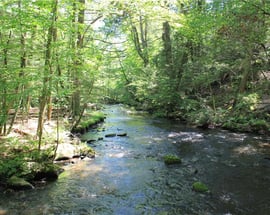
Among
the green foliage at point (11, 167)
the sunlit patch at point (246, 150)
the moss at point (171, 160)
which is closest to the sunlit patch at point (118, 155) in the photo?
the moss at point (171, 160)

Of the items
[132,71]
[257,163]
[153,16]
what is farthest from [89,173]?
[132,71]

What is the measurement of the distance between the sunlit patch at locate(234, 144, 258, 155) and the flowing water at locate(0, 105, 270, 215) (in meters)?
0.03

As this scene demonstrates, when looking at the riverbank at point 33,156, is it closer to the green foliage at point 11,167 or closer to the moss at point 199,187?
the green foliage at point 11,167

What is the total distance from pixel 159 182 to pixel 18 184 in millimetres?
4233

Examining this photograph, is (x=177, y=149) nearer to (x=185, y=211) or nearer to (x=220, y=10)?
(x=185, y=211)

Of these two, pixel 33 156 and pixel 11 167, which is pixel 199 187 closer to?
pixel 33 156

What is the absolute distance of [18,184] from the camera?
8172mm

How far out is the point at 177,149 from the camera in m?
13.2

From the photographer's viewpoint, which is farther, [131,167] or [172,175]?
[131,167]

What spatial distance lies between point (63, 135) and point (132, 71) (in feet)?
85.6

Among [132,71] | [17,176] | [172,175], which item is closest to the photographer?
[17,176]

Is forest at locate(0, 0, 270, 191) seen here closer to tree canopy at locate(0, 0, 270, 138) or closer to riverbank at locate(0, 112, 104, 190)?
tree canopy at locate(0, 0, 270, 138)

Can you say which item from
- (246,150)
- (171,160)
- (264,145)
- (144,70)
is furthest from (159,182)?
(144,70)

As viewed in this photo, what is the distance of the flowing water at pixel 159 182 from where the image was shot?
281 inches
